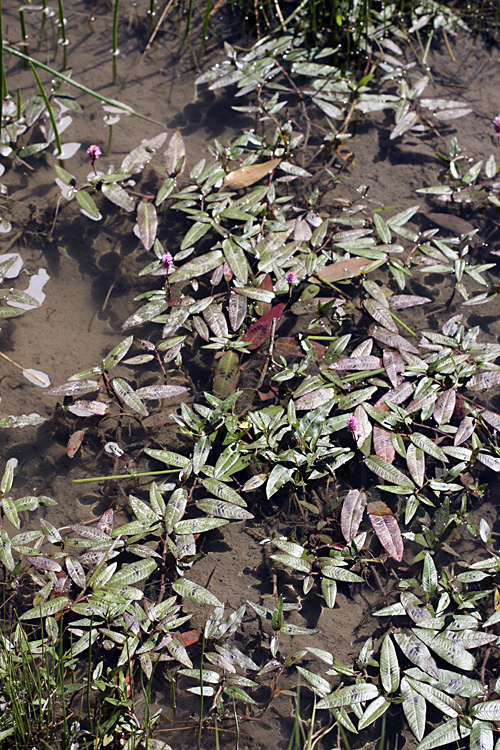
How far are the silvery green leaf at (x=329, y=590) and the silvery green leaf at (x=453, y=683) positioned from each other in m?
0.30

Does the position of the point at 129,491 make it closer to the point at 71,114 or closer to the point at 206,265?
the point at 206,265

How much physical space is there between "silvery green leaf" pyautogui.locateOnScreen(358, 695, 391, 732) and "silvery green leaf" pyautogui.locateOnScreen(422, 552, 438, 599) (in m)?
0.36

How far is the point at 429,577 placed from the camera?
2.14 m

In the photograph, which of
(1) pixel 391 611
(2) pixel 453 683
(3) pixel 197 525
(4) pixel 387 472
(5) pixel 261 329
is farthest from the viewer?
(5) pixel 261 329

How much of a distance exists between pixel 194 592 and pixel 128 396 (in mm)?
772

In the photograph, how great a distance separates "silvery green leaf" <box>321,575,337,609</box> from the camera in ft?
6.85

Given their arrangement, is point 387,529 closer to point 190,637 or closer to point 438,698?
point 438,698

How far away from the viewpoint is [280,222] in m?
2.97

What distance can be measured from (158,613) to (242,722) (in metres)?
0.40

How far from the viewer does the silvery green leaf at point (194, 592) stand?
2072 mm

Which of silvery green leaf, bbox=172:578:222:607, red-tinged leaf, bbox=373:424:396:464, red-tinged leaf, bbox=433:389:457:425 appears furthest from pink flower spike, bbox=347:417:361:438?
silvery green leaf, bbox=172:578:222:607

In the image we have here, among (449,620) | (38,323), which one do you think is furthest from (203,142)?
(449,620)

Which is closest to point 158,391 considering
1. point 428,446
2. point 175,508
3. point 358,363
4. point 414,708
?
point 175,508

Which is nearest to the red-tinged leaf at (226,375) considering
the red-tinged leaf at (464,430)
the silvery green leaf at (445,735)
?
the red-tinged leaf at (464,430)
